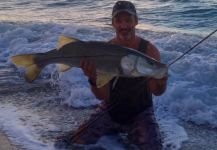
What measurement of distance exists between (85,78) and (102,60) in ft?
12.6

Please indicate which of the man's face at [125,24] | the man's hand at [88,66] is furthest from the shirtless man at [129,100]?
the man's hand at [88,66]

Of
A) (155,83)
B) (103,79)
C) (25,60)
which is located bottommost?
(155,83)

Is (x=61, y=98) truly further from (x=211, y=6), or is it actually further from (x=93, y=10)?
(x=93, y=10)

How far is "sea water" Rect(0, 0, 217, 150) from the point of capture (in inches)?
231

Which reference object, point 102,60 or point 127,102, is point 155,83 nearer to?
point 127,102

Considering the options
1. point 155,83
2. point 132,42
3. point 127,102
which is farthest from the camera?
point 127,102

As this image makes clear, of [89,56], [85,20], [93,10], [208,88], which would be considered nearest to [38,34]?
[85,20]

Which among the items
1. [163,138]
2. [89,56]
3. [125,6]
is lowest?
[163,138]

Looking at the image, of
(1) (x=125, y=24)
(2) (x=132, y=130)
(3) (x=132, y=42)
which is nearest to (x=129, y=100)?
(2) (x=132, y=130)

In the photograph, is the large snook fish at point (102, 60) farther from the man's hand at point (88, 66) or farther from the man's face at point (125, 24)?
the man's face at point (125, 24)

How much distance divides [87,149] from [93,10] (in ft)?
40.0

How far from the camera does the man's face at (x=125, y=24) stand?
4.87m

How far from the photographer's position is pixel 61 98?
23.4 feet

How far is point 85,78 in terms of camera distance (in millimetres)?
8086
